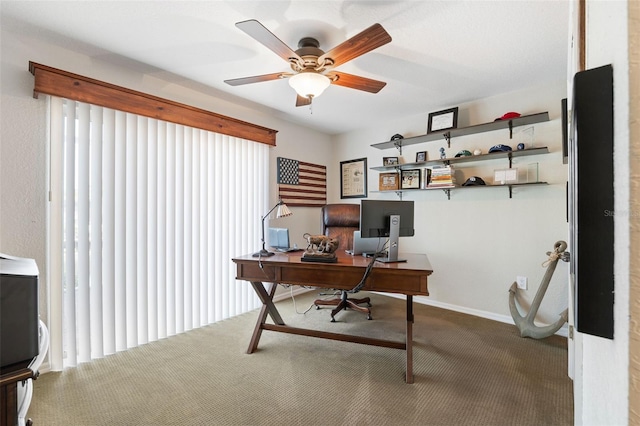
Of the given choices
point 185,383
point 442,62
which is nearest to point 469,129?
point 442,62

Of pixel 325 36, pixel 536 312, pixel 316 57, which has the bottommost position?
pixel 536 312

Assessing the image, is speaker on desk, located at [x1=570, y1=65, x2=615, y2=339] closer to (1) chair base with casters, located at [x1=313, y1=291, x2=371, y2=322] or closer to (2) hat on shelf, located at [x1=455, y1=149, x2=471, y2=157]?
(1) chair base with casters, located at [x1=313, y1=291, x2=371, y2=322]

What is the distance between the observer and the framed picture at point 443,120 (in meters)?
3.16

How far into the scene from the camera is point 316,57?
6.10 feet

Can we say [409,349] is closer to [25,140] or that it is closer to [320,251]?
[320,251]

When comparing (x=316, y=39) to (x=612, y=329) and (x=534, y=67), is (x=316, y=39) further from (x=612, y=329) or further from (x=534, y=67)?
(x=612, y=329)

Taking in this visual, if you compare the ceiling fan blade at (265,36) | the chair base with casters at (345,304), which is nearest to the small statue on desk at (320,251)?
the chair base with casters at (345,304)

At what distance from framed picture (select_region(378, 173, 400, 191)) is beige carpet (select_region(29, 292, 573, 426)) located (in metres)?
1.75

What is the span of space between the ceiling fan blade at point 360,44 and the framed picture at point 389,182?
2.11 m

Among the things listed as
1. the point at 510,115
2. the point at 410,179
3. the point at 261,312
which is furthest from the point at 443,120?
the point at 261,312

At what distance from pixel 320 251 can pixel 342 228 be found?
1.10 m

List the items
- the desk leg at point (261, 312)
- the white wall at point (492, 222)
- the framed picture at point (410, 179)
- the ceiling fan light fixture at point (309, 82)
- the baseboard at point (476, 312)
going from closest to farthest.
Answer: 1. the ceiling fan light fixture at point (309, 82)
2. the desk leg at point (261, 312)
3. the baseboard at point (476, 312)
4. the white wall at point (492, 222)
5. the framed picture at point (410, 179)

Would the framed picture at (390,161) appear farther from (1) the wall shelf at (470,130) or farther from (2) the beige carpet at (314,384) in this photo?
(2) the beige carpet at (314,384)

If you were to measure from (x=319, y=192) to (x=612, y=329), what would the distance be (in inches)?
158
